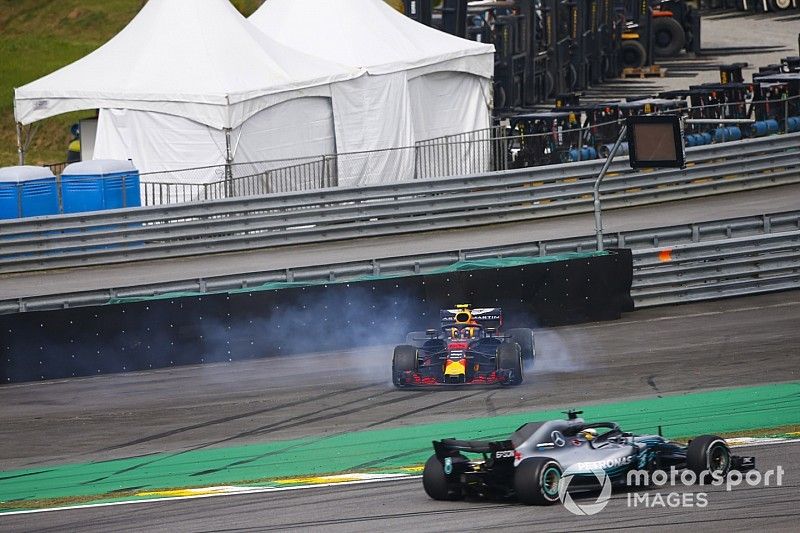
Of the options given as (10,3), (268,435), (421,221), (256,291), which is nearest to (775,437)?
(268,435)

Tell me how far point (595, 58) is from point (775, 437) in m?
35.7

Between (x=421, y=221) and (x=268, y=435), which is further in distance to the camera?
(x=421, y=221)

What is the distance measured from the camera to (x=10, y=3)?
2403 inches

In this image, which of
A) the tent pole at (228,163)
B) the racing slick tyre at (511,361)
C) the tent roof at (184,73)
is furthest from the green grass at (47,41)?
the racing slick tyre at (511,361)

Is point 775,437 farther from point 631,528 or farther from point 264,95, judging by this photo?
point 264,95

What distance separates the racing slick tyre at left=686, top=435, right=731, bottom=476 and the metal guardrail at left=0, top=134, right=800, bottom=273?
15155mm

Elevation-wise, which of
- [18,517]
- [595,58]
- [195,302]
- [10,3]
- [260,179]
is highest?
[10,3]

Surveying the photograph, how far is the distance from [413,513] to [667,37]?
44.6 metres

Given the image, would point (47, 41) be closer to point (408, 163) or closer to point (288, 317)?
point (408, 163)

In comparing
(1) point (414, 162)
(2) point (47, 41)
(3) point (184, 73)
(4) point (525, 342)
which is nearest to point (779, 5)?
(2) point (47, 41)

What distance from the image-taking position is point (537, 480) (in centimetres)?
1067

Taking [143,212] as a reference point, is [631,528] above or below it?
below

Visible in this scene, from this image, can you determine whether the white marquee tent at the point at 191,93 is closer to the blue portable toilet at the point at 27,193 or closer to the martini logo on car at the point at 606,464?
the blue portable toilet at the point at 27,193

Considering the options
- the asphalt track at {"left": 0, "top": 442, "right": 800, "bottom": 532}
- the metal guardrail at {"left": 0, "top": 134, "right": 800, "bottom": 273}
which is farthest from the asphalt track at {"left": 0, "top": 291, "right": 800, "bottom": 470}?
the metal guardrail at {"left": 0, "top": 134, "right": 800, "bottom": 273}
